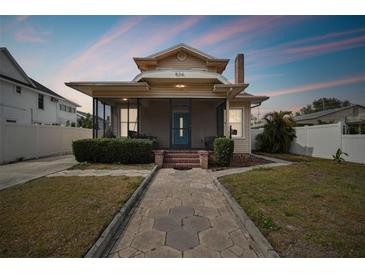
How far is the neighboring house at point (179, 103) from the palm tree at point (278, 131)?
3.36 meters

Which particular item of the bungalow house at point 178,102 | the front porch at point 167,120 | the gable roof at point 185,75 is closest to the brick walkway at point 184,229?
the bungalow house at point 178,102

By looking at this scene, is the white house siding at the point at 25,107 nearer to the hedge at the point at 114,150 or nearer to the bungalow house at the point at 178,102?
the bungalow house at the point at 178,102

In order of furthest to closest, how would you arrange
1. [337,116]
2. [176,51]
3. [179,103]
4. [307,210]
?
1. [337,116]
2. [179,103]
3. [176,51]
4. [307,210]

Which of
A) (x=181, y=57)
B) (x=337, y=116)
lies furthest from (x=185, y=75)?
(x=337, y=116)

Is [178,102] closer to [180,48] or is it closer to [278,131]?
[180,48]

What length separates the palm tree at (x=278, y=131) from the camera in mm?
13367

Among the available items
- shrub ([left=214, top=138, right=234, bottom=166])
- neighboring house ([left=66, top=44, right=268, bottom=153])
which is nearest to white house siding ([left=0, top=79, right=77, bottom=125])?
neighboring house ([left=66, top=44, right=268, bottom=153])

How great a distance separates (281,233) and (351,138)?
30.3 feet

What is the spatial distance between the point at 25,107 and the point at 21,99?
30.5 inches

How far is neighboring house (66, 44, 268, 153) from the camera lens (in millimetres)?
9445

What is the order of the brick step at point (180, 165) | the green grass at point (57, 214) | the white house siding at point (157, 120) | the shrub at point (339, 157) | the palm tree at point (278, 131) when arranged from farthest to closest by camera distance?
the palm tree at point (278, 131)
the white house siding at point (157, 120)
the shrub at point (339, 157)
the brick step at point (180, 165)
the green grass at point (57, 214)

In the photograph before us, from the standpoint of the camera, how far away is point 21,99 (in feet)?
49.5

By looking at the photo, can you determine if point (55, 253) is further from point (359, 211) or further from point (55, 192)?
point (359, 211)
